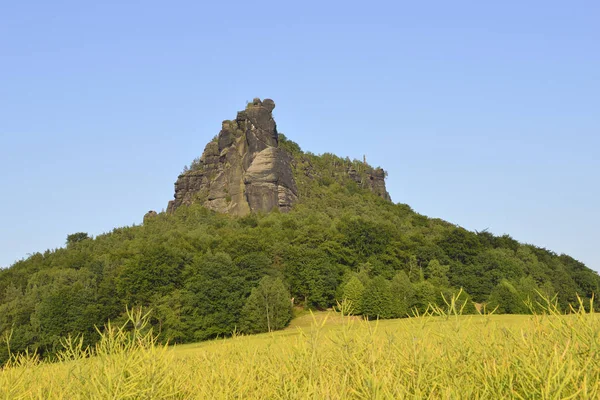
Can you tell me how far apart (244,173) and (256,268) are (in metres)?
63.5

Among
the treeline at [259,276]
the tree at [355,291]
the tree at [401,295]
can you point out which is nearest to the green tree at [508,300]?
the treeline at [259,276]

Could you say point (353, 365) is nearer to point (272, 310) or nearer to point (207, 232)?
point (272, 310)

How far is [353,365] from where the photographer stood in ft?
24.6

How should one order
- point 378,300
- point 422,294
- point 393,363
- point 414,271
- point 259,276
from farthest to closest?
point 414,271, point 259,276, point 422,294, point 378,300, point 393,363

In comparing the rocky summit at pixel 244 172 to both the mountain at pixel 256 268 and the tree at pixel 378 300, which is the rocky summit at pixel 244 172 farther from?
the tree at pixel 378 300

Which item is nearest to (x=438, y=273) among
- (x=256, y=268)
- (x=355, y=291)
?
(x=355, y=291)

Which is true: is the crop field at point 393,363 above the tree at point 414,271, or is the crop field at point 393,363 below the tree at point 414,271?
below

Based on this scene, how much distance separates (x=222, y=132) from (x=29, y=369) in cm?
15501

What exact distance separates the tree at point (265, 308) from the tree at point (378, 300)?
454 inches

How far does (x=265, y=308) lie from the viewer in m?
77.9

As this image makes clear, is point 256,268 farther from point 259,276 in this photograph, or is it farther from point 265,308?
point 265,308

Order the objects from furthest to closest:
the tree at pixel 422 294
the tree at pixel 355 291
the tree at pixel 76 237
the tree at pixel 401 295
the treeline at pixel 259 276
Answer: the tree at pixel 76 237
the tree at pixel 422 294
the tree at pixel 355 291
the tree at pixel 401 295
the treeline at pixel 259 276

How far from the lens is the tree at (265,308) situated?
252 feet

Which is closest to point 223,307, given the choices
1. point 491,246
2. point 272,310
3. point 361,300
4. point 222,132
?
point 272,310
